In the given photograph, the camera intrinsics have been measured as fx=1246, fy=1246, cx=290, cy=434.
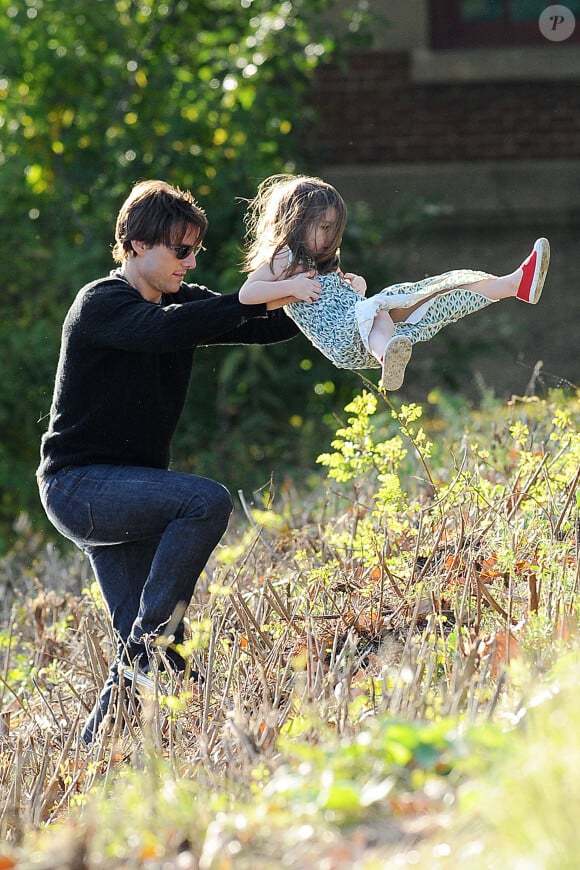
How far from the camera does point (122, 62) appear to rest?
8031 mm

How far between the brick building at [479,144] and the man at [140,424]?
563 cm

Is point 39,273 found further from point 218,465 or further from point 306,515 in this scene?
point 306,515

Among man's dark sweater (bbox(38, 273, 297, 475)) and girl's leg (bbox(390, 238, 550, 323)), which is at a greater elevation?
girl's leg (bbox(390, 238, 550, 323))

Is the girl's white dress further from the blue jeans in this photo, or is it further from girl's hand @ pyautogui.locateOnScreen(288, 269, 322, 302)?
the blue jeans

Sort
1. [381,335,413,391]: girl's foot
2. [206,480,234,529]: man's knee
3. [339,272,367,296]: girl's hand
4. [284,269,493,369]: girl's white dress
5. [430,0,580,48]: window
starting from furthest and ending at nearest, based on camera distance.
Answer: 1. [430,0,580,48]: window
2. [339,272,367,296]: girl's hand
3. [284,269,493,369]: girl's white dress
4. [206,480,234,529]: man's knee
5. [381,335,413,391]: girl's foot

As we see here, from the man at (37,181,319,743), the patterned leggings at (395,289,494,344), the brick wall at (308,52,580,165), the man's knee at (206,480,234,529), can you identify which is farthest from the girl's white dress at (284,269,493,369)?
the brick wall at (308,52,580,165)

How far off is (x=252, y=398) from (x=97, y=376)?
3856mm

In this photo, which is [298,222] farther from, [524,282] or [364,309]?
[524,282]

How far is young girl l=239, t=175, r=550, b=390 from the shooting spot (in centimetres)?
380

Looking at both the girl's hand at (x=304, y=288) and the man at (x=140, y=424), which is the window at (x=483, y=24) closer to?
the man at (x=140, y=424)

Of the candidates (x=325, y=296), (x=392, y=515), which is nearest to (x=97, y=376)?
(x=325, y=296)

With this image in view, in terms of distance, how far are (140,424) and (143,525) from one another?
0.35 metres

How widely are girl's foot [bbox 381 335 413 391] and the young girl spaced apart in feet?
0.38

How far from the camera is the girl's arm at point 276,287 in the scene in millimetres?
3678
